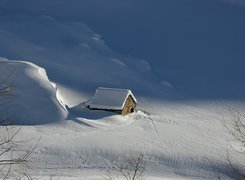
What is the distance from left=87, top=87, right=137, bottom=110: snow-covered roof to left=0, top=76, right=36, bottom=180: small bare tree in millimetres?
5675

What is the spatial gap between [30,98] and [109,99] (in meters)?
5.27

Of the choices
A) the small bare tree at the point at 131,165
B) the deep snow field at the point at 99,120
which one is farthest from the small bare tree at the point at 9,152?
the small bare tree at the point at 131,165

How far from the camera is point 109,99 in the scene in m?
36.5

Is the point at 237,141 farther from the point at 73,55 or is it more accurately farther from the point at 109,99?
the point at 73,55

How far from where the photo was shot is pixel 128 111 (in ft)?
124

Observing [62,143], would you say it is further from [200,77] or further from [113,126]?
[200,77]

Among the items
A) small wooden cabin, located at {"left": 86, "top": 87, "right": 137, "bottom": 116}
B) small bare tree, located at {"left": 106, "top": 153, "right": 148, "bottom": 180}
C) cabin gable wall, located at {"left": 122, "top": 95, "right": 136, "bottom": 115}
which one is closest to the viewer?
small bare tree, located at {"left": 106, "top": 153, "right": 148, "bottom": 180}

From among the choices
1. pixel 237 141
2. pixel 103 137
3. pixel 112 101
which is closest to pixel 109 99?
pixel 112 101

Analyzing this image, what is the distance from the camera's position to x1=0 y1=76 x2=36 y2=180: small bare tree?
760 cm

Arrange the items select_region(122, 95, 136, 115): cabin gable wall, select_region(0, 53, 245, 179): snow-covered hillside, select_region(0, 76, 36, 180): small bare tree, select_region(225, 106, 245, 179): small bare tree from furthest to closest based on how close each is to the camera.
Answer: select_region(122, 95, 136, 115): cabin gable wall
select_region(0, 53, 245, 179): snow-covered hillside
select_region(225, 106, 245, 179): small bare tree
select_region(0, 76, 36, 180): small bare tree

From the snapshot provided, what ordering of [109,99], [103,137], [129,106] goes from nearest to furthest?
[103,137] < [109,99] < [129,106]

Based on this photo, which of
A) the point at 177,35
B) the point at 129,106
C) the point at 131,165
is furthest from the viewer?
the point at 177,35

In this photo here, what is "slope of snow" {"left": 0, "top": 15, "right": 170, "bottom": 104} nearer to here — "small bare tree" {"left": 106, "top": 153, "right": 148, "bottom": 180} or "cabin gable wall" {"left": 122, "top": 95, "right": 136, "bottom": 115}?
"cabin gable wall" {"left": 122, "top": 95, "right": 136, "bottom": 115}

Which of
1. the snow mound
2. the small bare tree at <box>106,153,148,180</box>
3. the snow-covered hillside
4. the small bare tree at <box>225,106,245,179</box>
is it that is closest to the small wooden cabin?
the snow-covered hillside
